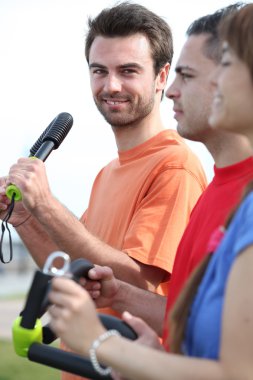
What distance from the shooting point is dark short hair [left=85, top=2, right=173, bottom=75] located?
3.16 m

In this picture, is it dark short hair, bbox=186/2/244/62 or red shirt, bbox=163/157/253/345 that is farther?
dark short hair, bbox=186/2/244/62

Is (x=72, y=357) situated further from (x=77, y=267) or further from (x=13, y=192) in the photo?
(x=13, y=192)

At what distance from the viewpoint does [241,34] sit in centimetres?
150

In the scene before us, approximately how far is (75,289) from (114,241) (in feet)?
4.49

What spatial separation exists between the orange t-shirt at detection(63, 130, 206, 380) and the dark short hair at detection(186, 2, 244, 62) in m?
0.61

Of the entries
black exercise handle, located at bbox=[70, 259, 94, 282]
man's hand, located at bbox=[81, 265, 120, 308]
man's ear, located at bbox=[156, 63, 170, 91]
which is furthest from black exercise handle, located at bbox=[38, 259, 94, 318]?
man's ear, located at bbox=[156, 63, 170, 91]

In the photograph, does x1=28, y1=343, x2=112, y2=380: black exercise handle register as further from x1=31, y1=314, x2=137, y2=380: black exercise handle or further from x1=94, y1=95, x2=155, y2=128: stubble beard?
x1=94, y1=95, x2=155, y2=128: stubble beard

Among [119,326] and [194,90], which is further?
[194,90]

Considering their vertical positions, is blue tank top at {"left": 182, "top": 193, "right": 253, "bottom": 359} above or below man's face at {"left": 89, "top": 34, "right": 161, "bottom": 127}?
below

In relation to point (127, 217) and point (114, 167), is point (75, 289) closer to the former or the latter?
point (127, 217)

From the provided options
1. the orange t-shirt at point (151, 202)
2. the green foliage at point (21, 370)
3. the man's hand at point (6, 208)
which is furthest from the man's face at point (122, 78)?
the green foliage at point (21, 370)

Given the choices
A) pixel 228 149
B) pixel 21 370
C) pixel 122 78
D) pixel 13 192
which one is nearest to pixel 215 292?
pixel 228 149

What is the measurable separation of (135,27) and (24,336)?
70.5 inches

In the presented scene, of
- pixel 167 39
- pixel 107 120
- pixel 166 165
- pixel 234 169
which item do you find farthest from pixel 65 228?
pixel 167 39
